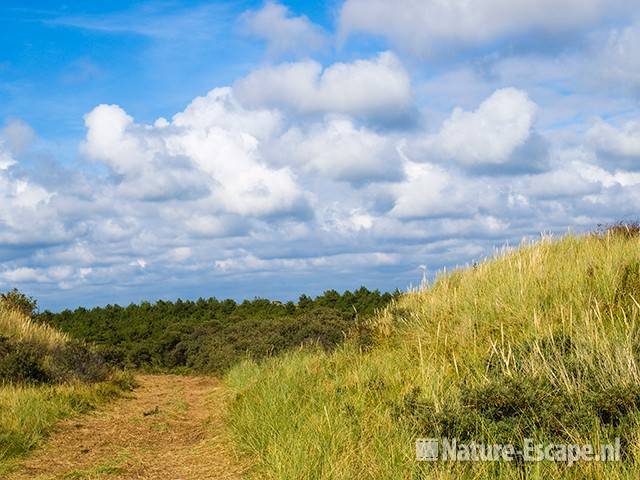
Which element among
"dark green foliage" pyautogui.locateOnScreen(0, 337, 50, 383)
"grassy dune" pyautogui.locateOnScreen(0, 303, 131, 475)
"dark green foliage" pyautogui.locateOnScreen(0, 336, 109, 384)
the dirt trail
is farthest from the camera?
"dark green foliage" pyautogui.locateOnScreen(0, 336, 109, 384)

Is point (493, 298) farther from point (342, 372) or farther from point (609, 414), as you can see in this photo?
point (609, 414)

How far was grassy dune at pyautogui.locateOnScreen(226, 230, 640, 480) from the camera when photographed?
231 inches

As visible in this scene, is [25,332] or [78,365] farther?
[25,332]

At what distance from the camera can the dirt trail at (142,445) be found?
7535 millimetres

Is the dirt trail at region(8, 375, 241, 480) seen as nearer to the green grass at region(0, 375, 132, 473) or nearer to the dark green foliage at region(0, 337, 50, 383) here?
the green grass at region(0, 375, 132, 473)

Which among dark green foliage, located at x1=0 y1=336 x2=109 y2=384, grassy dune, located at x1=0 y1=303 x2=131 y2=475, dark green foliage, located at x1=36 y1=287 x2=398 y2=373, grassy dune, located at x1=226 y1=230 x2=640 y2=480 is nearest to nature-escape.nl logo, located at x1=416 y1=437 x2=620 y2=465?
grassy dune, located at x1=226 y1=230 x2=640 y2=480

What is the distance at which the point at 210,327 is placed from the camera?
19359mm

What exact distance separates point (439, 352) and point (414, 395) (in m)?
2.51

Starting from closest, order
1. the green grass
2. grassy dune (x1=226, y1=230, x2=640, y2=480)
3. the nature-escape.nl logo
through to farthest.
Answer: the nature-escape.nl logo → grassy dune (x1=226, y1=230, x2=640, y2=480) → the green grass

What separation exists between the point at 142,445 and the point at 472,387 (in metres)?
4.68

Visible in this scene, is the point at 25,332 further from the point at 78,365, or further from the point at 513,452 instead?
the point at 513,452

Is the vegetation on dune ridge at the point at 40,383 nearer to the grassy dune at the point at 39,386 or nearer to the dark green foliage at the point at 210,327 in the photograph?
the grassy dune at the point at 39,386

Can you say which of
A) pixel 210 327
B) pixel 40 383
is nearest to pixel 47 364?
pixel 40 383

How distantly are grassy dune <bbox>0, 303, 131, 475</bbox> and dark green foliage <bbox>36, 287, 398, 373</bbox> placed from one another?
175cm
